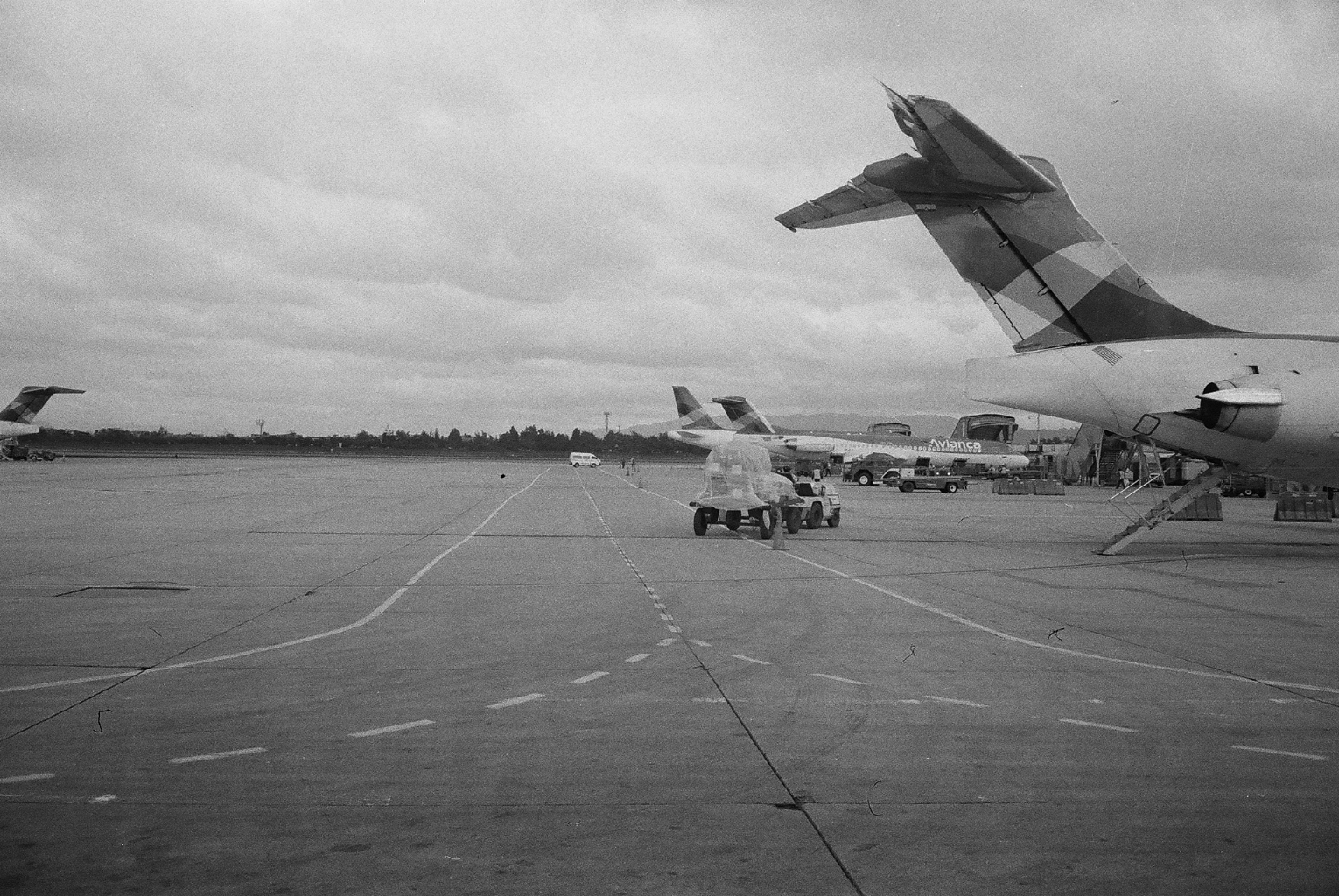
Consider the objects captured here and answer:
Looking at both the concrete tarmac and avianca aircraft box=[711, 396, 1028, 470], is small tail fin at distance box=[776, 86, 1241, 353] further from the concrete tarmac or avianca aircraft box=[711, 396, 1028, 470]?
avianca aircraft box=[711, 396, 1028, 470]

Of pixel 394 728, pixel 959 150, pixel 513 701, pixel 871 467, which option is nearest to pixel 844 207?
pixel 959 150

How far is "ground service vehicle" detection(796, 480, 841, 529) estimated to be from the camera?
94.5 ft

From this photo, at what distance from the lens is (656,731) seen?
23.9ft

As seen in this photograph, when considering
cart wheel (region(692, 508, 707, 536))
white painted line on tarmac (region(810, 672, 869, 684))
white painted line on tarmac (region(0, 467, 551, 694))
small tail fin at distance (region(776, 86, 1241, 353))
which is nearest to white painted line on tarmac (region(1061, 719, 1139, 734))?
white painted line on tarmac (region(810, 672, 869, 684))

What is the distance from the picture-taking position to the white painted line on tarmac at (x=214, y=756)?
6355 millimetres

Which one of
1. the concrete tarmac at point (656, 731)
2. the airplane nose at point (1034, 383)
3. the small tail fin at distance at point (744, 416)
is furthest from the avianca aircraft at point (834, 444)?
the concrete tarmac at point (656, 731)

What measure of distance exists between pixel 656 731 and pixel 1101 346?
51.3 ft

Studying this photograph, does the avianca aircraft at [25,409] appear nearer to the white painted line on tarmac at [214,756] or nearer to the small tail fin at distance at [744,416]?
the small tail fin at distance at [744,416]

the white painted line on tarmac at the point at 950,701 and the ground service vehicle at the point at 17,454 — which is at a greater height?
the ground service vehicle at the point at 17,454

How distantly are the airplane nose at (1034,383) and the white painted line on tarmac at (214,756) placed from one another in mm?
15405

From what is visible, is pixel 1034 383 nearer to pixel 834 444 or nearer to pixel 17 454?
pixel 834 444

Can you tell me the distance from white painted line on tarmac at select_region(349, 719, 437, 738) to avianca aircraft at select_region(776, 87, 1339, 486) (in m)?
12.7

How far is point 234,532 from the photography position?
78.8ft

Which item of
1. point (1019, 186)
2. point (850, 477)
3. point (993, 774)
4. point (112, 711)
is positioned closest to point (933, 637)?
point (993, 774)
